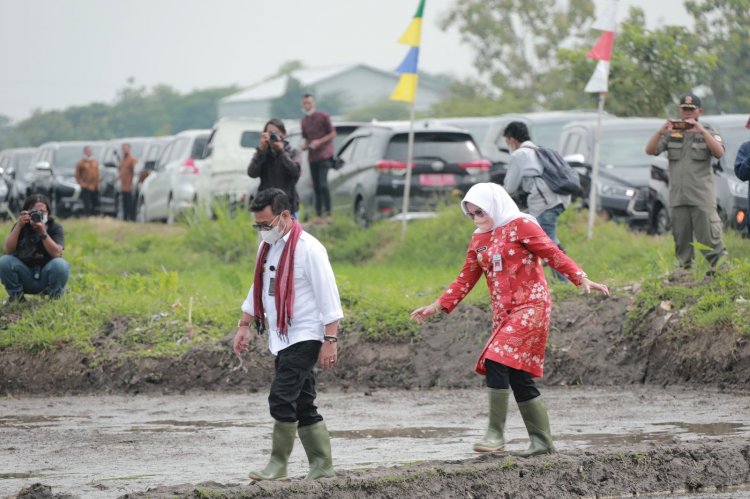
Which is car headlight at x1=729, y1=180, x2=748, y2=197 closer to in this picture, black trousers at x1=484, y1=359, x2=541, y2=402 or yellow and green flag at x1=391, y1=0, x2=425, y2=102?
yellow and green flag at x1=391, y1=0, x2=425, y2=102

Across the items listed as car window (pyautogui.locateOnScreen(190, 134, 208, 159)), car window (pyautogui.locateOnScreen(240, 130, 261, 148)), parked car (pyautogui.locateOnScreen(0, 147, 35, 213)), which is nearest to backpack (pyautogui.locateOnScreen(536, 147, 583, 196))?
car window (pyautogui.locateOnScreen(240, 130, 261, 148))

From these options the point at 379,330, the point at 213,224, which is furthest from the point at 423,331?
the point at 213,224

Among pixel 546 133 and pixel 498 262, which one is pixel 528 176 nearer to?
pixel 498 262

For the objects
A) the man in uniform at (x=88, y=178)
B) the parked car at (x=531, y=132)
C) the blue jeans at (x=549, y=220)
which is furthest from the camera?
the man in uniform at (x=88, y=178)

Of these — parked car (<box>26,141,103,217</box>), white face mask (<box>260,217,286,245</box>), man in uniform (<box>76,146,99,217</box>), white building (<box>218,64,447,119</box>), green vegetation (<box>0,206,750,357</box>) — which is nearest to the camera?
white face mask (<box>260,217,286,245</box>)

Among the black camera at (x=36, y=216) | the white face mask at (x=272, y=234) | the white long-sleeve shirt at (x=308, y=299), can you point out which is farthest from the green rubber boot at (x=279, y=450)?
the black camera at (x=36, y=216)

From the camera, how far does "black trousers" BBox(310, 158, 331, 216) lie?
21.2 metres

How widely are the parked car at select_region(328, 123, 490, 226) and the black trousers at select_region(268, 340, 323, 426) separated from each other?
41.9 feet

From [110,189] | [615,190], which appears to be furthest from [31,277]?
[110,189]

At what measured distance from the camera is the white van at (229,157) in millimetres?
25866

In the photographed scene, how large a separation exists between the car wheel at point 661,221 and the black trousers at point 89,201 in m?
16.5

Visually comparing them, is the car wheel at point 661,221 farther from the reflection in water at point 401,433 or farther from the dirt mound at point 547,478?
the dirt mound at point 547,478

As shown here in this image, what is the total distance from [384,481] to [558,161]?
6.77m

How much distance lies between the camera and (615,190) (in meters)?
20.6
